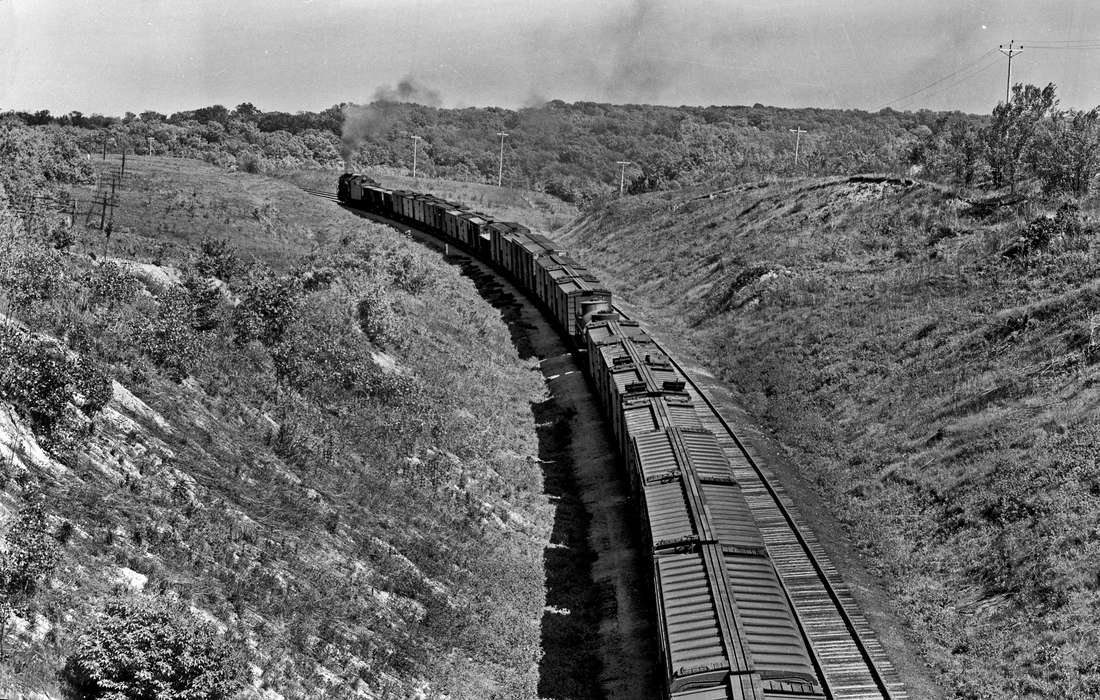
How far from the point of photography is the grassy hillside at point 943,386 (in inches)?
882

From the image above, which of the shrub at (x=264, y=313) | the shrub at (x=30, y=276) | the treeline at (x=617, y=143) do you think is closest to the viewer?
the shrub at (x=30, y=276)

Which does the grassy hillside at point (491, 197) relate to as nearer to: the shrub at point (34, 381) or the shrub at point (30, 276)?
the shrub at point (30, 276)

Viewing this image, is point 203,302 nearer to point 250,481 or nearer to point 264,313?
point 264,313

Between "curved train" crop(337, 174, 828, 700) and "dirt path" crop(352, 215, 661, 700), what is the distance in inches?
51.7

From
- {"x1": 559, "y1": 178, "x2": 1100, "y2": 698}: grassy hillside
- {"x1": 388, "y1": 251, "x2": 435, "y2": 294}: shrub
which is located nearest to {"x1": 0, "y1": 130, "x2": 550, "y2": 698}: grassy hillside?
{"x1": 388, "y1": 251, "x2": 435, "y2": 294}: shrub

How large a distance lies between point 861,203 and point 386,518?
4439 cm

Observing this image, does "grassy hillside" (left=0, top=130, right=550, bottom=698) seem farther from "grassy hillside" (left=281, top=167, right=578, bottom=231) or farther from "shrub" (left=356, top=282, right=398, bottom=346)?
"grassy hillside" (left=281, top=167, right=578, bottom=231)

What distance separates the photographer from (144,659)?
547 inches

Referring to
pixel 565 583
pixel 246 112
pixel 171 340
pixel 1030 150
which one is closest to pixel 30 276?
pixel 171 340

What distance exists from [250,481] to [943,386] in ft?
81.2

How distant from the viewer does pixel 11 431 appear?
17.9 meters

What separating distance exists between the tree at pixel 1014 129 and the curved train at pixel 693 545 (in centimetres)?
3022

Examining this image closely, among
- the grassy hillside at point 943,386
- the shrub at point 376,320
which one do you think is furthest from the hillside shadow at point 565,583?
the grassy hillside at point 943,386

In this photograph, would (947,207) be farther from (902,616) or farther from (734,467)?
(902,616)
